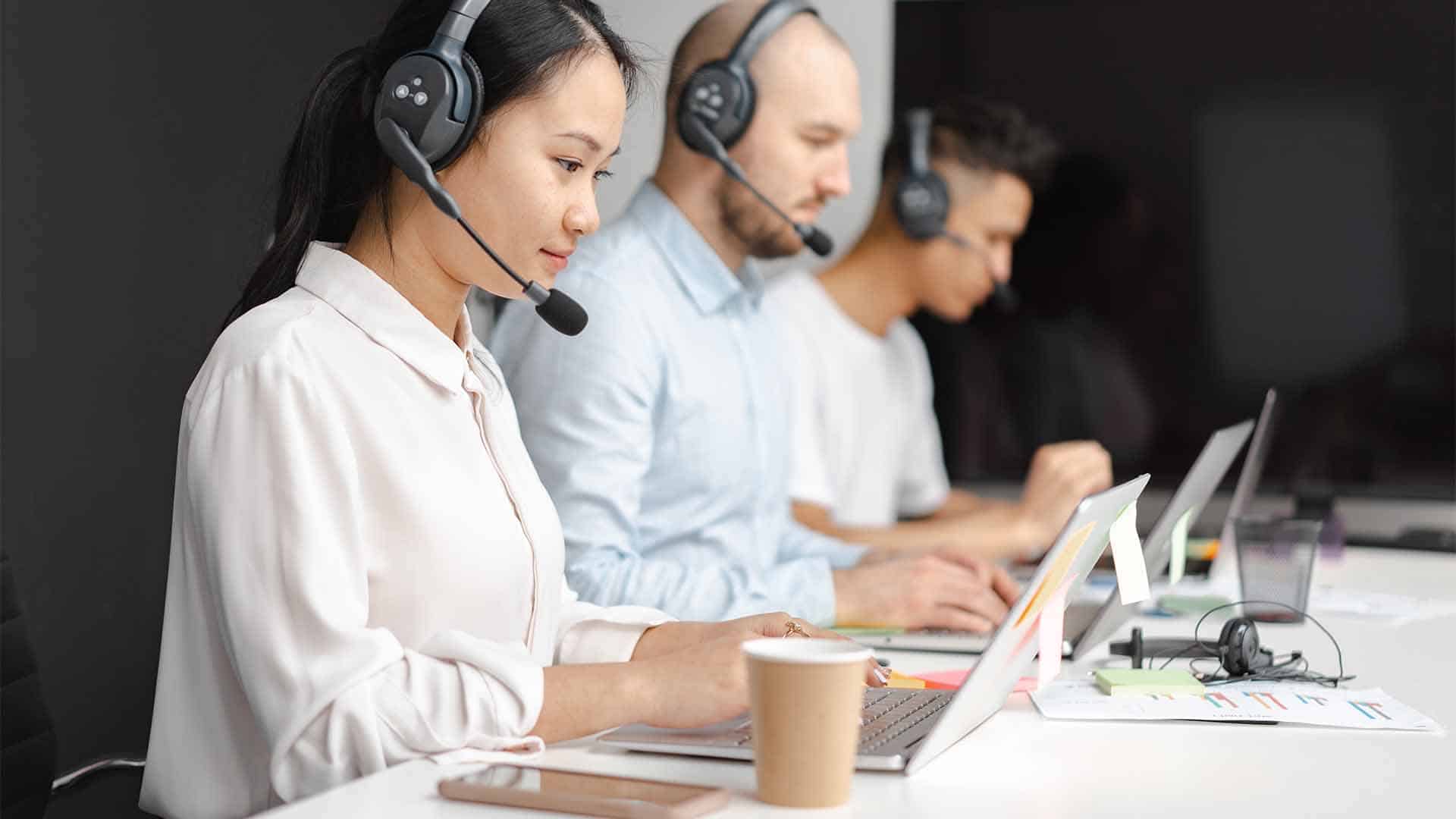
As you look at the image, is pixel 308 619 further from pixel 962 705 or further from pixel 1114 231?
pixel 1114 231

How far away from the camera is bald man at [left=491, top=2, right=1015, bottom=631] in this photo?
1.58 meters

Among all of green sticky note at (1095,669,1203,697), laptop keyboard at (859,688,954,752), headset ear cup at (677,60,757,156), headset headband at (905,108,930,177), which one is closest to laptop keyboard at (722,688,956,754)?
laptop keyboard at (859,688,954,752)

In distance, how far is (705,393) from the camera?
1834 millimetres

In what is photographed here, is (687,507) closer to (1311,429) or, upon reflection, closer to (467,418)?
(467,418)

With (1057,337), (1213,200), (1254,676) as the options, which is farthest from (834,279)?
(1254,676)

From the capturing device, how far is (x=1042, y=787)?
0.88 meters

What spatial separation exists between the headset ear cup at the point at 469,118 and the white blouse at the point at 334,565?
11cm

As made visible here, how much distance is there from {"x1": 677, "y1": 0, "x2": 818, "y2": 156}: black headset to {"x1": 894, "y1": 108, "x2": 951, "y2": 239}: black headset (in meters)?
0.85

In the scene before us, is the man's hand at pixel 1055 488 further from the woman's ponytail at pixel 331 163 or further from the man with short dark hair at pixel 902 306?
the woman's ponytail at pixel 331 163

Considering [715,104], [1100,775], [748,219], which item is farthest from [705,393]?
[1100,775]

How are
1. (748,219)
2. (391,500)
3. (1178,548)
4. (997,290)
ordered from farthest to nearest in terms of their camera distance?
(997,290)
(748,219)
(1178,548)
(391,500)

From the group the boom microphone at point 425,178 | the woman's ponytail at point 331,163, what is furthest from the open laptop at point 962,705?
the woman's ponytail at point 331,163

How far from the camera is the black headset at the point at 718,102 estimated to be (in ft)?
6.47

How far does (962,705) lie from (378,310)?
0.51 m
